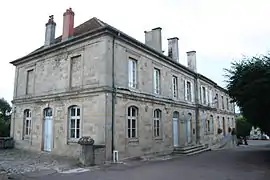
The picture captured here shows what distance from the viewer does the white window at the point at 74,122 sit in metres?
13.0

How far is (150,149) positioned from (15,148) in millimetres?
9348

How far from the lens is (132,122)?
13.6 metres

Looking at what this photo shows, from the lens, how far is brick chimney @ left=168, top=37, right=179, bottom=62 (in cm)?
2005

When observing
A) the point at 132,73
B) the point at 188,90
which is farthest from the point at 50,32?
the point at 188,90

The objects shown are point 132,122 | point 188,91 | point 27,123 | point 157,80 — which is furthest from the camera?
point 188,91

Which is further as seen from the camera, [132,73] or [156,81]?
[156,81]

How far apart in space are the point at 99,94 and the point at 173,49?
10160mm

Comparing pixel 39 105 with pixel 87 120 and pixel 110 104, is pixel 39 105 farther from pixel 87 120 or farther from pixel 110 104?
pixel 110 104

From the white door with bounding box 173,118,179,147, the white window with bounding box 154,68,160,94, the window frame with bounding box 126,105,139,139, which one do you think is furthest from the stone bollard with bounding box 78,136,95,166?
the white door with bounding box 173,118,179,147

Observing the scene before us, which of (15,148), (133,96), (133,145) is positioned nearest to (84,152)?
(133,145)

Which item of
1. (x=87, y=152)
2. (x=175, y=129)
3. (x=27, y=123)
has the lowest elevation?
(x=87, y=152)

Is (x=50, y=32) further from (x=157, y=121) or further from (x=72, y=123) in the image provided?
(x=157, y=121)

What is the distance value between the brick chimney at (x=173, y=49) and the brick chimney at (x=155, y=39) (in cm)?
296

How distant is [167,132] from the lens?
54.0 feet
